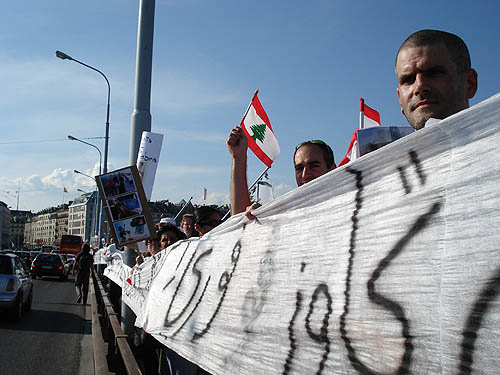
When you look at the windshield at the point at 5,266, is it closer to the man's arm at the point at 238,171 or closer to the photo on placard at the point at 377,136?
the man's arm at the point at 238,171

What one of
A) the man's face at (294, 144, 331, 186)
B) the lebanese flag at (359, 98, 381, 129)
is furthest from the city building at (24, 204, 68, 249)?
the man's face at (294, 144, 331, 186)

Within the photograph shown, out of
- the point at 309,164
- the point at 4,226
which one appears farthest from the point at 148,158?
the point at 4,226

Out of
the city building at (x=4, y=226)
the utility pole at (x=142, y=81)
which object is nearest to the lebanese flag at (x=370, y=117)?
the utility pole at (x=142, y=81)

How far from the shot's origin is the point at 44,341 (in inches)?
367

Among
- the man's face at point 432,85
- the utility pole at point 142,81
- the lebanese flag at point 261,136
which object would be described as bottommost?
the man's face at point 432,85

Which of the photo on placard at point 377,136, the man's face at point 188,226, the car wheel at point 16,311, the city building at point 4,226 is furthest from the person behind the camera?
the city building at point 4,226

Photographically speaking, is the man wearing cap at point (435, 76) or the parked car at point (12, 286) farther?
the parked car at point (12, 286)

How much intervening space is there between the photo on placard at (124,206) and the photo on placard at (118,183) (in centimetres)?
6

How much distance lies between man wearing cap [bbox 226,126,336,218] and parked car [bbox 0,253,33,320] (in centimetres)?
992

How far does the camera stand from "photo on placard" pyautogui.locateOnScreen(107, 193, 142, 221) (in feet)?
17.1

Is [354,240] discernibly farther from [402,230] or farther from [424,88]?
[424,88]

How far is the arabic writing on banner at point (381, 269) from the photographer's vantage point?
1.11 meters

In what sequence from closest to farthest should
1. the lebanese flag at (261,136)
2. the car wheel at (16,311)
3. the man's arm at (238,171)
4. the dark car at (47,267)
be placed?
the man's arm at (238,171) < the lebanese flag at (261,136) < the car wheel at (16,311) < the dark car at (47,267)

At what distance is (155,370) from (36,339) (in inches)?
206
